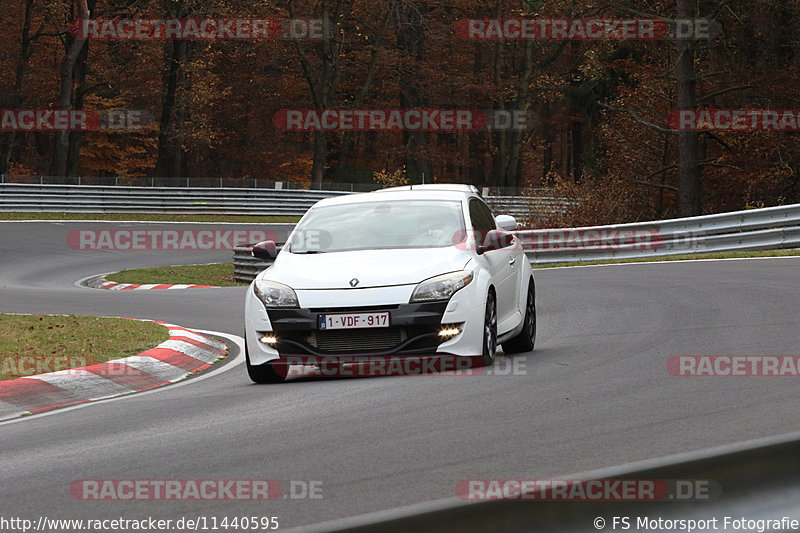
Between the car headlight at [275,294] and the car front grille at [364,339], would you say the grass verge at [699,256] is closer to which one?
the car front grille at [364,339]

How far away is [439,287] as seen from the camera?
366 inches

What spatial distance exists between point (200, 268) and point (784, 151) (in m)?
16.0

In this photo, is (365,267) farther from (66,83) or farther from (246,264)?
(66,83)

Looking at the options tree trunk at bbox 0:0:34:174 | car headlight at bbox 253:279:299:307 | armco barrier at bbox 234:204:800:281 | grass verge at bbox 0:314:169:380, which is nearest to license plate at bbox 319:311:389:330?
car headlight at bbox 253:279:299:307

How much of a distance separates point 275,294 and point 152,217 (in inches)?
1392

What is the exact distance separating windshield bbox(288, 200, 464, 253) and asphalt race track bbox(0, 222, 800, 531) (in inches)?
52.0

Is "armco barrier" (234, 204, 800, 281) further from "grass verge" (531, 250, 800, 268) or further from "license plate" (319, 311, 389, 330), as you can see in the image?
"license plate" (319, 311, 389, 330)

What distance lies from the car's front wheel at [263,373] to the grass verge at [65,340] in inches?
72.6

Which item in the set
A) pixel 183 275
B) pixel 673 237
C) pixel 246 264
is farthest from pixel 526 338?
pixel 183 275

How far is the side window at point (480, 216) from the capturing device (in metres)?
11.0

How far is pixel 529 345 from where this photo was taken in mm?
11312

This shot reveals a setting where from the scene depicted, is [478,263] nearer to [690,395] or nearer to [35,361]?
[690,395]

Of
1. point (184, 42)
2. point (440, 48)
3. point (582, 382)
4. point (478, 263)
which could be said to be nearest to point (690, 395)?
point (582, 382)

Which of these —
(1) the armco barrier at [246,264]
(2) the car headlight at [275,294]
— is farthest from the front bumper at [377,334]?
(1) the armco barrier at [246,264]
